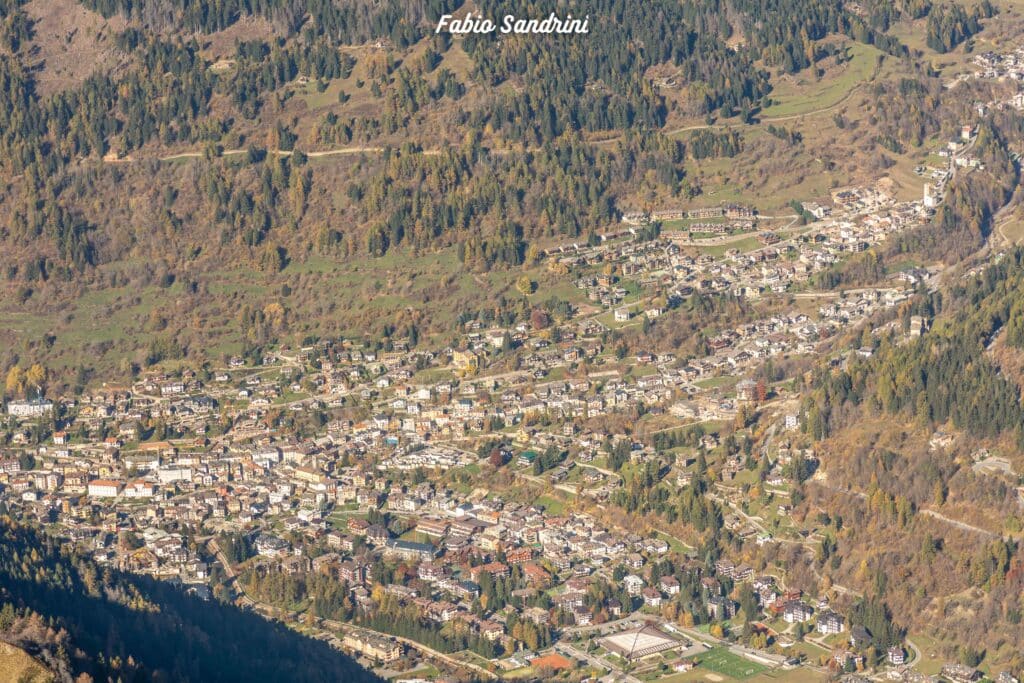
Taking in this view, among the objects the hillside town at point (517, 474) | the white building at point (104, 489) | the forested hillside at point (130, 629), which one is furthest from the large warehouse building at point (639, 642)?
the white building at point (104, 489)

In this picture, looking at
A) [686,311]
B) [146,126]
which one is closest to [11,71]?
[146,126]

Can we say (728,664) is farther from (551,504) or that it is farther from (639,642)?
(551,504)

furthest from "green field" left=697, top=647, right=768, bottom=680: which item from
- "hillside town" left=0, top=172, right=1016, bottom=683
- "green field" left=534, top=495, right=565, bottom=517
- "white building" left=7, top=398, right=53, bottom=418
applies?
"white building" left=7, top=398, right=53, bottom=418

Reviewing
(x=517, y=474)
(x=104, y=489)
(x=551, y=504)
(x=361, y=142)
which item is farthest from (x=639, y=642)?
(x=361, y=142)

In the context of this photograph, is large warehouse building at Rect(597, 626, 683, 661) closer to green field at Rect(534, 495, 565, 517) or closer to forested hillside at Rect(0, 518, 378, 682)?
forested hillside at Rect(0, 518, 378, 682)

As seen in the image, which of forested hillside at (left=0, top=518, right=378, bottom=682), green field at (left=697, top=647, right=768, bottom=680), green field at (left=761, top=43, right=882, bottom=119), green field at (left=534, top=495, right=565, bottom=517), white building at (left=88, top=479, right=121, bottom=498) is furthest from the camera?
green field at (left=761, top=43, right=882, bottom=119)

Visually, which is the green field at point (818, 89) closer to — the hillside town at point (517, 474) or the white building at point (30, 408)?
the hillside town at point (517, 474)

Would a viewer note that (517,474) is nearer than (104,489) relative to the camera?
Yes

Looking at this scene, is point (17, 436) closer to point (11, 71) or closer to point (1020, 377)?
point (11, 71)
